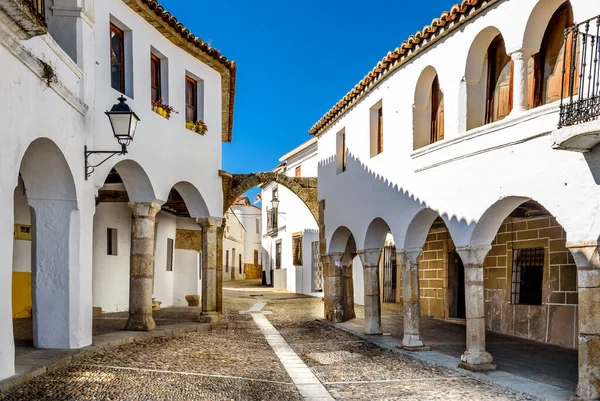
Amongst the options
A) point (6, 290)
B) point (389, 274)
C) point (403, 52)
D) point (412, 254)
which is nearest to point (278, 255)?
point (389, 274)

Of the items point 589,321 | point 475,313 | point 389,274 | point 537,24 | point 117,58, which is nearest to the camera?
point 589,321

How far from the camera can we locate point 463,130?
8781mm

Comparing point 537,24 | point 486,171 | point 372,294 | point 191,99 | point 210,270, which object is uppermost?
point 191,99

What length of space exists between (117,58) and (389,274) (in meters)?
11.3

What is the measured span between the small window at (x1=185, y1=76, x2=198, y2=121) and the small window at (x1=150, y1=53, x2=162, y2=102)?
4.20ft

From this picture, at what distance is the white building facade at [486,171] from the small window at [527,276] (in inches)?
1.1

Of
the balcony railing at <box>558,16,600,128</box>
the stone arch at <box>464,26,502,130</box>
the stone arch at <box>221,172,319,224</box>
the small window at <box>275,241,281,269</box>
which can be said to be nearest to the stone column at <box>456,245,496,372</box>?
the stone arch at <box>464,26,502,130</box>

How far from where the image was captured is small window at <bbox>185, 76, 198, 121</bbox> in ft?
43.5

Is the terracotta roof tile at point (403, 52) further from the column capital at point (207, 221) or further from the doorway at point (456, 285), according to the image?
the doorway at point (456, 285)

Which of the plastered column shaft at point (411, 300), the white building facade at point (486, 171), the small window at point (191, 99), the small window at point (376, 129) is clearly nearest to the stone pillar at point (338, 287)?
the white building facade at point (486, 171)

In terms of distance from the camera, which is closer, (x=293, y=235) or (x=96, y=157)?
(x=96, y=157)

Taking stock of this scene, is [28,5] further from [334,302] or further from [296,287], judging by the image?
[296,287]

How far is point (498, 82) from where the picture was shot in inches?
351

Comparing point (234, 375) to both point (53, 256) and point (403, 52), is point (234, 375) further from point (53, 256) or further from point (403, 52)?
point (403, 52)
